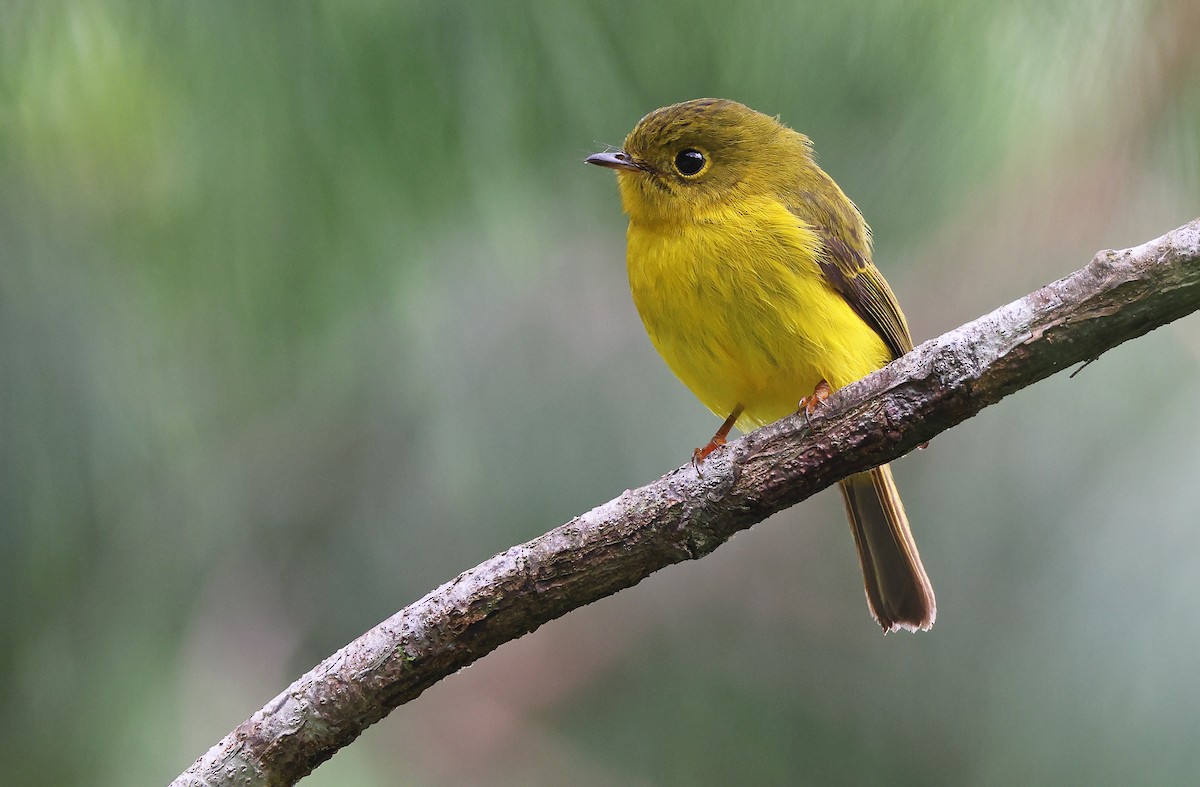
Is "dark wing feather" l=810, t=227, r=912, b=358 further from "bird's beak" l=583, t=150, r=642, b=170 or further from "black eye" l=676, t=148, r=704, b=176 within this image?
"bird's beak" l=583, t=150, r=642, b=170

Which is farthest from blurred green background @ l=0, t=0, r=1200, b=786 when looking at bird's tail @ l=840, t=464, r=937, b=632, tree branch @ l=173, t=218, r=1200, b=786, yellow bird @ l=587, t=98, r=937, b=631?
tree branch @ l=173, t=218, r=1200, b=786

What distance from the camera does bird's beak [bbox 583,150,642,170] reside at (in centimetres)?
234

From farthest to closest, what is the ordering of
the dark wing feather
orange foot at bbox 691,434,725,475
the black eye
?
the black eye → the dark wing feather → orange foot at bbox 691,434,725,475

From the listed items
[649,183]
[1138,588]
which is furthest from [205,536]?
[1138,588]

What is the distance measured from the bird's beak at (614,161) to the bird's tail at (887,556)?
824 millimetres

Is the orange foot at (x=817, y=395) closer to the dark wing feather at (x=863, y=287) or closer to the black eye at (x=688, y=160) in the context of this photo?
the dark wing feather at (x=863, y=287)

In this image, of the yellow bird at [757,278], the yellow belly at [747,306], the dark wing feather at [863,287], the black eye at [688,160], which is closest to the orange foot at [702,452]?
the yellow bird at [757,278]

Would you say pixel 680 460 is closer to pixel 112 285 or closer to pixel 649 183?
pixel 649 183

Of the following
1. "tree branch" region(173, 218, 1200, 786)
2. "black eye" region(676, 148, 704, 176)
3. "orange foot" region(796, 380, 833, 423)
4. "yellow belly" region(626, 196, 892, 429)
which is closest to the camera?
"tree branch" region(173, 218, 1200, 786)

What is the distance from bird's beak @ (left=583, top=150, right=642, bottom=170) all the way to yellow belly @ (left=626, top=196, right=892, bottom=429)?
5.5 inches

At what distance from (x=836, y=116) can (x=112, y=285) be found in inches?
65.1

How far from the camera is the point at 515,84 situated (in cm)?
243

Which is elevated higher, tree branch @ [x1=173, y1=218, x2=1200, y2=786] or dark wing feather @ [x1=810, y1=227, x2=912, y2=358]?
dark wing feather @ [x1=810, y1=227, x2=912, y2=358]

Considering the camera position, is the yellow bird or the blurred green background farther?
the blurred green background
